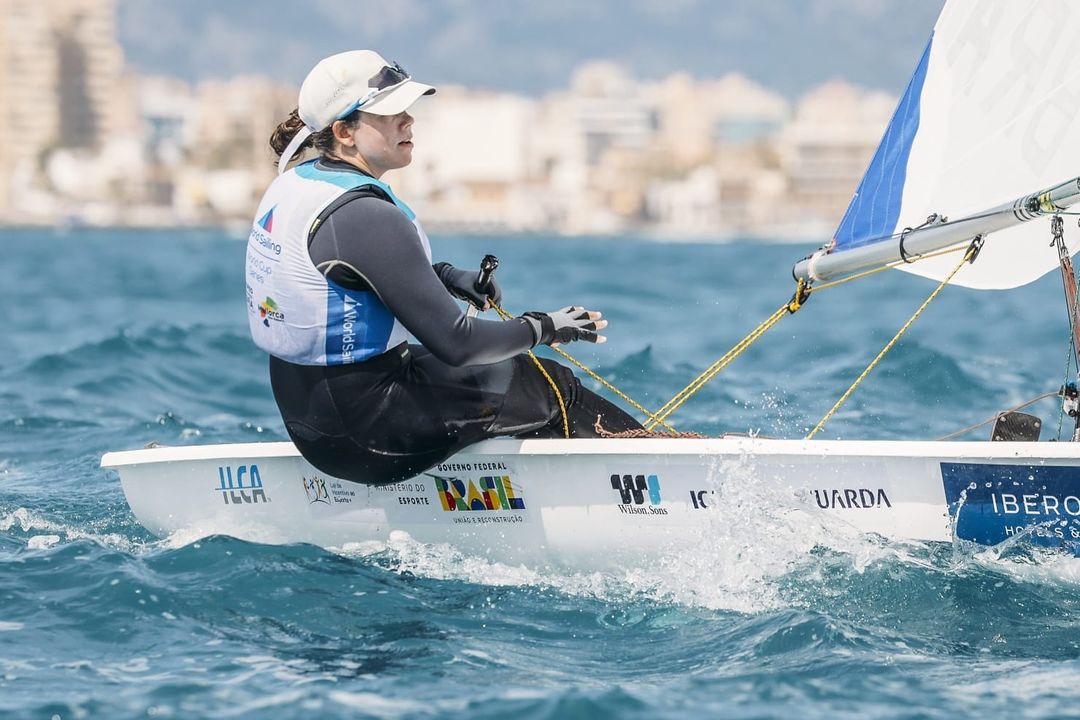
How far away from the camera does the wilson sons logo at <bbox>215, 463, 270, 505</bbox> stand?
403 cm

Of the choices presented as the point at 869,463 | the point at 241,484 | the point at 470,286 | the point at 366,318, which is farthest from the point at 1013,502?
the point at 241,484

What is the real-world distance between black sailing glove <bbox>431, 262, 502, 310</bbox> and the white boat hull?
401 millimetres

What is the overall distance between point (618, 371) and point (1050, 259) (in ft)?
13.4

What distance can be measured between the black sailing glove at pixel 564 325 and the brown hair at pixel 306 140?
0.63 metres

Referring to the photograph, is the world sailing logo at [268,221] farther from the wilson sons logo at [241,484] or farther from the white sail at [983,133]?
the white sail at [983,133]

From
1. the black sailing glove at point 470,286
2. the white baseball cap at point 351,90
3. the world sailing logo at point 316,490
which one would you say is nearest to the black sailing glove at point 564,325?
the black sailing glove at point 470,286

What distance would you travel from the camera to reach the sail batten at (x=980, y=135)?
169 inches

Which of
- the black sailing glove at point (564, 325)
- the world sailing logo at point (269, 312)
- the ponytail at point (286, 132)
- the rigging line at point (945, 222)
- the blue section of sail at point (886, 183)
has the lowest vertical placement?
the black sailing glove at point (564, 325)

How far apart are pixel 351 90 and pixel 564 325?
2.48ft

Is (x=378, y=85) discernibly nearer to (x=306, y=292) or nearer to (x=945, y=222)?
(x=306, y=292)

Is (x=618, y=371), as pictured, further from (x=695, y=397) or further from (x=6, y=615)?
(x=6, y=615)

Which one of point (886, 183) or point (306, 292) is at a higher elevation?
point (886, 183)

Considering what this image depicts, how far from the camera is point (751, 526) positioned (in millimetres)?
3689

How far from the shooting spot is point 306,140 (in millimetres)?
3691
